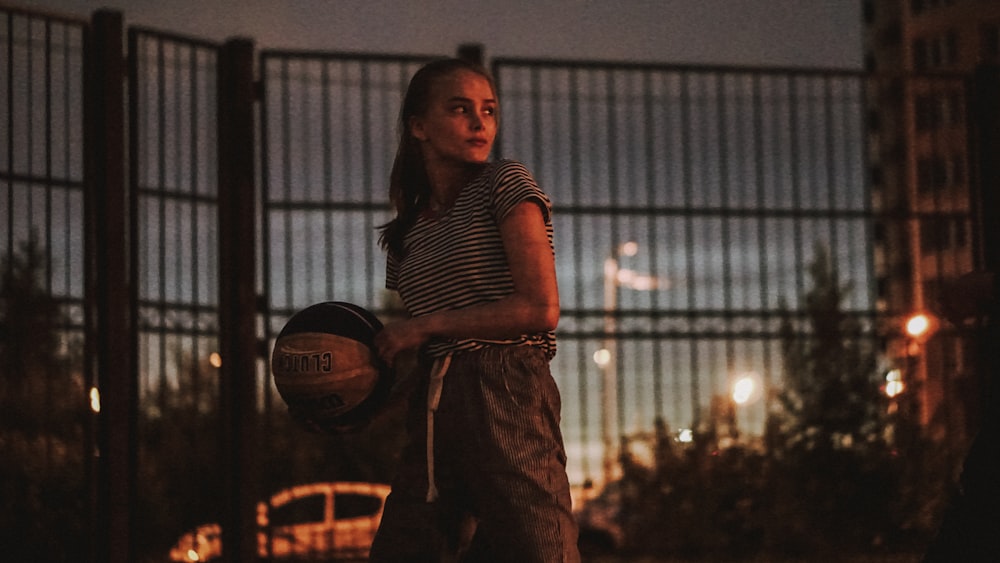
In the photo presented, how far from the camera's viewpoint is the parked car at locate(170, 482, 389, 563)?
7.19 metres

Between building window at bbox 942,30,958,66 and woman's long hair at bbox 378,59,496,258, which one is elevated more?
building window at bbox 942,30,958,66

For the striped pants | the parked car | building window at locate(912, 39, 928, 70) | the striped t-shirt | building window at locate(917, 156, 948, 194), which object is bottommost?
the parked car

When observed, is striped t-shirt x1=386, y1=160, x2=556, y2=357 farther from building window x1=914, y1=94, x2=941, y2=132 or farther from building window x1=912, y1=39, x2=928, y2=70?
building window x1=912, y1=39, x2=928, y2=70

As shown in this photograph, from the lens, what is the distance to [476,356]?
3.26 m

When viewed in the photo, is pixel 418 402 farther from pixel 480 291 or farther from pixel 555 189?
pixel 555 189

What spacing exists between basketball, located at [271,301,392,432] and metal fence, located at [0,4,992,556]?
336cm

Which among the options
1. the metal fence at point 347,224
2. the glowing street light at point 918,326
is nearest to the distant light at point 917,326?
the glowing street light at point 918,326

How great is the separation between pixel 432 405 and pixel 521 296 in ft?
1.25

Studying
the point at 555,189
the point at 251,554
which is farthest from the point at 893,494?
the point at 251,554

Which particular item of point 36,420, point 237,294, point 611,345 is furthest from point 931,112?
point 36,420

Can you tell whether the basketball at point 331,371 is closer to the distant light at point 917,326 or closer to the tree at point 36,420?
the tree at point 36,420

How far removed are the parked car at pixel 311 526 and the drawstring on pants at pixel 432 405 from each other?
13.0 feet

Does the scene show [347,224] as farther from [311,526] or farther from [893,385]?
[893,385]

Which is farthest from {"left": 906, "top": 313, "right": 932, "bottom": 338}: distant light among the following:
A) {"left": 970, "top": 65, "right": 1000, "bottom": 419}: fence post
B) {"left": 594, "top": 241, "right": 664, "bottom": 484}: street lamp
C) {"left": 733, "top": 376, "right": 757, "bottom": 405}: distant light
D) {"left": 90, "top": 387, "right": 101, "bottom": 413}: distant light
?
{"left": 90, "top": 387, "right": 101, "bottom": 413}: distant light
